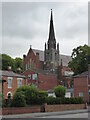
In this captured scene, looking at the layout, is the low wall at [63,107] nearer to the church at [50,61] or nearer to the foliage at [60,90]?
the foliage at [60,90]

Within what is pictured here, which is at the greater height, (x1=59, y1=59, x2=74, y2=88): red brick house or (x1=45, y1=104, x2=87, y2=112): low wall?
(x1=59, y1=59, x2=74, y2=88): red brick house

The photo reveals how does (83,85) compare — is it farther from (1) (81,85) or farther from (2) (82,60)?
(2) (82,60)

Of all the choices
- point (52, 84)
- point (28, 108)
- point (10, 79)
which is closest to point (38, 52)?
point (52, 84)

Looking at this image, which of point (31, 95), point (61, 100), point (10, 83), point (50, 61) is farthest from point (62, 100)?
point (50, 61)

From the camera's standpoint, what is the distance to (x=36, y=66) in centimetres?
9275

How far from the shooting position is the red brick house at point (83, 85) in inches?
2045

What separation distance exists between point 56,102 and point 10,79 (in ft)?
51.3

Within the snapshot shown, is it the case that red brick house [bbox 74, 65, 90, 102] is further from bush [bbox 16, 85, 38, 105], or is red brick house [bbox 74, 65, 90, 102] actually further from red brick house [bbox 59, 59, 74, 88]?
red brick house [bbox 59, 59, 74, 88]

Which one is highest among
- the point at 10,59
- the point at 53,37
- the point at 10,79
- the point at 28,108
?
the point at 53,37

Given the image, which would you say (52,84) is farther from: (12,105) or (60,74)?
(12,105)

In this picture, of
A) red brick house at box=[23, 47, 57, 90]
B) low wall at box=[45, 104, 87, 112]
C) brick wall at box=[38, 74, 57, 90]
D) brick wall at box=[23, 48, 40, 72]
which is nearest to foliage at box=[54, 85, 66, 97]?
low wall at box=[45, 104, 87, 112]

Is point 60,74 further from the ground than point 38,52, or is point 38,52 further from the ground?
point 38,52

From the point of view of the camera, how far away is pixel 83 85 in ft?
173

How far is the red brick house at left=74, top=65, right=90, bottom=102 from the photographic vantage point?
5194cm
